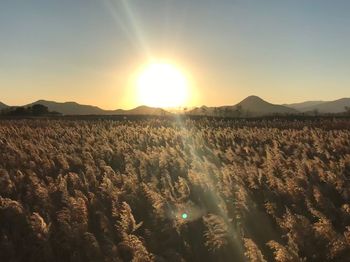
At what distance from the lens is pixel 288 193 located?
6891 mm

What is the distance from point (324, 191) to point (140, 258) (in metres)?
Answer: 3.36

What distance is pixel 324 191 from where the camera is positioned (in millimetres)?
6828

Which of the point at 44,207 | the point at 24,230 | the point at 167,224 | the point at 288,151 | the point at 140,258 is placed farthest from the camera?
the point at 288,151

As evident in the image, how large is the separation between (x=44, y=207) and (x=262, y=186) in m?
3.61

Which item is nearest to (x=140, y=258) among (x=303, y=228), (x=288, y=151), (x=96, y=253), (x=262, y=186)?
(x=96, y=253)

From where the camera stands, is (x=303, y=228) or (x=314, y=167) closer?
(x=303, y=228)

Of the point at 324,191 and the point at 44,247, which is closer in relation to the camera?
the point at 44,247

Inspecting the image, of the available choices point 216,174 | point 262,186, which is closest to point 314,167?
point 262,186

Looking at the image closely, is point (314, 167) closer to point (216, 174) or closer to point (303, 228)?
point (216, 174)

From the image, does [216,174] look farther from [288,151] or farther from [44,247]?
[288,151]

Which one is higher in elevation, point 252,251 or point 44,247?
point 252,251

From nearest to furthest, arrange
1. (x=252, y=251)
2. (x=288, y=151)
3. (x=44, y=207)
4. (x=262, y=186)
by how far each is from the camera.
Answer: (x=252, y=251) → (x=44, y=207) → (x=262, y=186) → (x=288, y=151)

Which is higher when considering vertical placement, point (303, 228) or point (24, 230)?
point (303, 228)

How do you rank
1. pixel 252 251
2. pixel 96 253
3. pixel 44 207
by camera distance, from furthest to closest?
pixel 44 207, pixel 96 253, pixel 252 251
